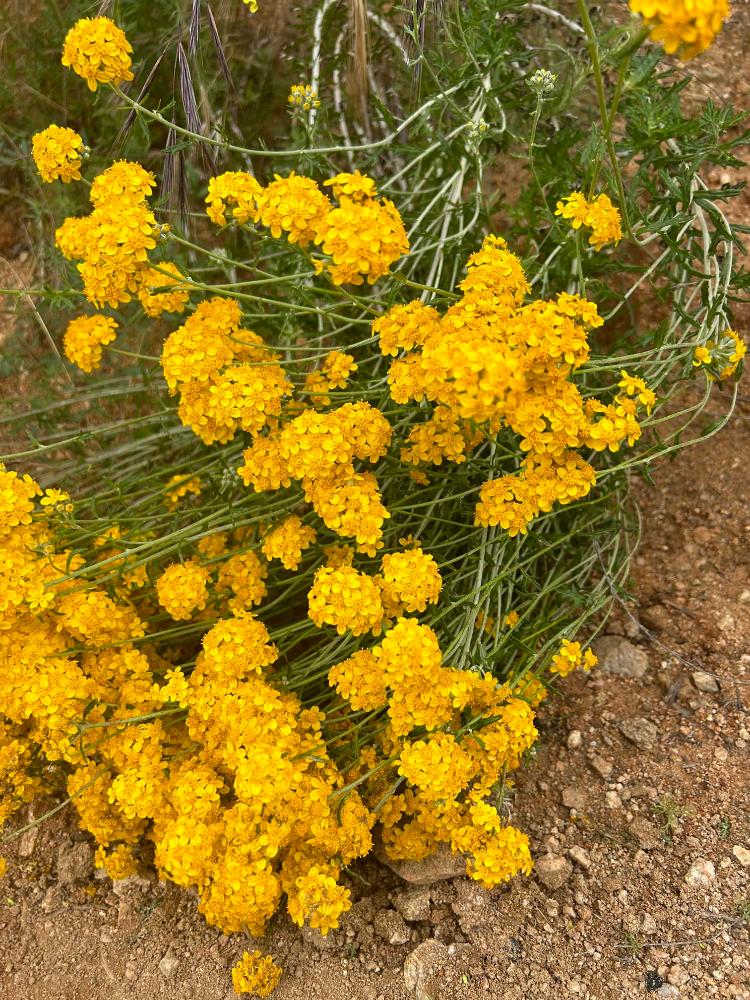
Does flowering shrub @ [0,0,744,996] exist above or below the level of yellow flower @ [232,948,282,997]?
above

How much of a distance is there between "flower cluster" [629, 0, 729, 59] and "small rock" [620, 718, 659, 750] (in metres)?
2.07

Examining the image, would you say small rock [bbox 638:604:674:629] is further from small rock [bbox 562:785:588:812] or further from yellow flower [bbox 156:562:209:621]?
yellow flower [bbox 156:562:209:621]

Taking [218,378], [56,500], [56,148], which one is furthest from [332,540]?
[56,148]

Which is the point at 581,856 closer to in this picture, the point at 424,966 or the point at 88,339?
the point at 424,966

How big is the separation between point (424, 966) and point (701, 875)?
87cm

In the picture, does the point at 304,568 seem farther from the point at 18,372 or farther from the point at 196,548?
the point at 18,372

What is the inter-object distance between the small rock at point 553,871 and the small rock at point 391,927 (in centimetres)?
44

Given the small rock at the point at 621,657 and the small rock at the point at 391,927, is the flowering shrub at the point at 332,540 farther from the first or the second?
the small rock at the point at 391,927

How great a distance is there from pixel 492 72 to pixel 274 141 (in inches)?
56.3

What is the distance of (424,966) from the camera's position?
93.4 inches

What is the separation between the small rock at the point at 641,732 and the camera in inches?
109

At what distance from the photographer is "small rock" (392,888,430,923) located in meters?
2.50

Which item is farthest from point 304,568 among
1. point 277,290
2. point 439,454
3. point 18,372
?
point 18,372

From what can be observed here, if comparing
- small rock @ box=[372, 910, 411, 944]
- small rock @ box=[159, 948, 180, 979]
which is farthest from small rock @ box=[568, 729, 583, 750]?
small rock @ box=[159, 948, 180, 979]
